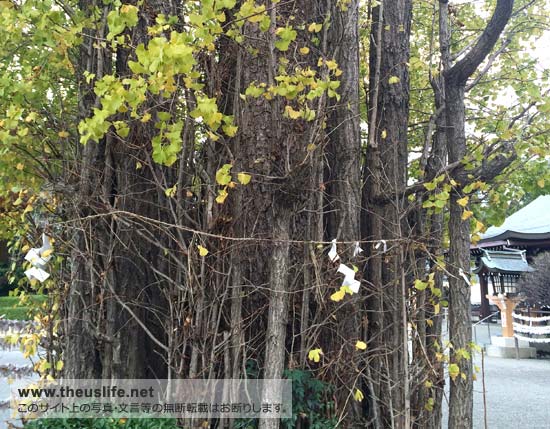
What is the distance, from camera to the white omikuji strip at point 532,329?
1077 centimetres

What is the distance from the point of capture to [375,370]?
11.9ft

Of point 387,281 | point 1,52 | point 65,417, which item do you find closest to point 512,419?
point 387,281

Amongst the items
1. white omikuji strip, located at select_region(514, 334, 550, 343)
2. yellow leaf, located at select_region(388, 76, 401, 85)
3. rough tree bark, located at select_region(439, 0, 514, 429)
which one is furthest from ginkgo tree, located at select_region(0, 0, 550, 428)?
white omikuji strip, located at select_region(514, 334, 550, 343)

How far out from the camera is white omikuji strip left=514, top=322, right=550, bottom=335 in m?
10.8

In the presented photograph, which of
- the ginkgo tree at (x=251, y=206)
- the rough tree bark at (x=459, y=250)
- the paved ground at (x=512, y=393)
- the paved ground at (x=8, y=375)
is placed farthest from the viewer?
the paved ground at (x=512, y=393)

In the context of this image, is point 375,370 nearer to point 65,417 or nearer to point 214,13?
point 65,417

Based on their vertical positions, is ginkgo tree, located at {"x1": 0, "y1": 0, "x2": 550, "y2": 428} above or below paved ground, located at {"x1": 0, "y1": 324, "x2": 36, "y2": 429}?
above

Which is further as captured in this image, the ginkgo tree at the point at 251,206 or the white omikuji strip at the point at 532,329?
the white omikuji strip at the point at 532,329

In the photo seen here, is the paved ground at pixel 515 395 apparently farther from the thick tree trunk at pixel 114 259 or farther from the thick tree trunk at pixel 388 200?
the thick tree trunk at pixel 114 259

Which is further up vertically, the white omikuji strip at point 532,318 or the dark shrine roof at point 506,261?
the dark shrine roof at point 506,261

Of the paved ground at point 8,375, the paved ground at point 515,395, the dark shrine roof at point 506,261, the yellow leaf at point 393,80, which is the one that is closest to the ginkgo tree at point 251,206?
the yellow leaf at point 393,80

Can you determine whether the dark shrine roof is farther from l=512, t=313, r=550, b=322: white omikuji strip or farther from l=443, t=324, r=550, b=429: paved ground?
l=443, t=324, r=550, b=429: paved ground

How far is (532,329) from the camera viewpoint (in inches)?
433

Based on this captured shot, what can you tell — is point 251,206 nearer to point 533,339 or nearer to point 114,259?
point 114,259
